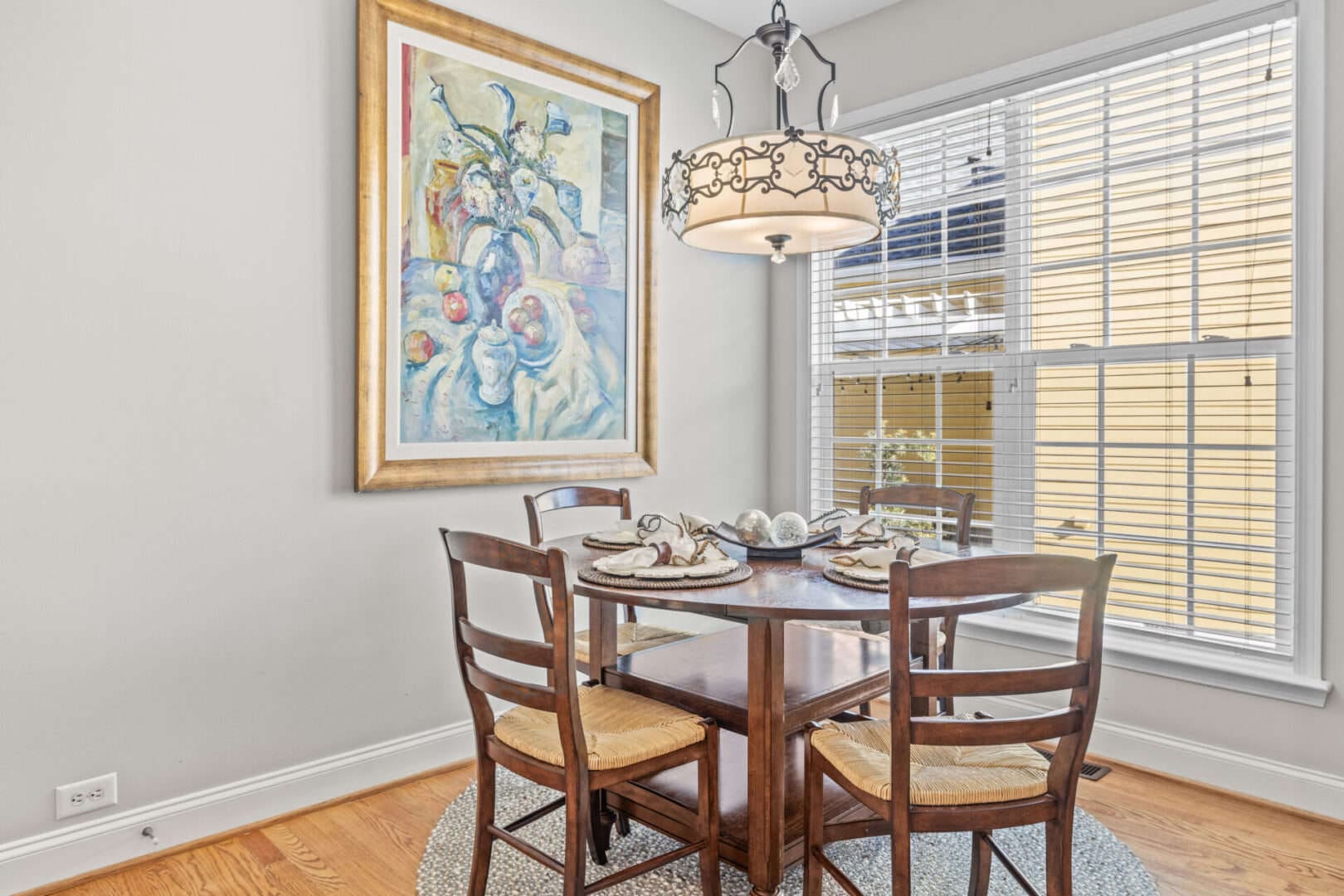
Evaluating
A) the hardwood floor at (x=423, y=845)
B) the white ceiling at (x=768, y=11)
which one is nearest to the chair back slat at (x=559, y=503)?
the hardwood floor at (x=423, y=845)

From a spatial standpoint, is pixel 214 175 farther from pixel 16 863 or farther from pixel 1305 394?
pixel 1305 394

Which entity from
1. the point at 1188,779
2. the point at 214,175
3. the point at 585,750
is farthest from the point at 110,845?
the point at 1188,779

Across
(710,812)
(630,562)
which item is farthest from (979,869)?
(630,562)

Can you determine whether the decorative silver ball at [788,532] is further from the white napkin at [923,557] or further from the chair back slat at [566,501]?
the chair back slat at [566,501]

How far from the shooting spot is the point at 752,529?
88.9 inches

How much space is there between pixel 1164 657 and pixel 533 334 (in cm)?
239

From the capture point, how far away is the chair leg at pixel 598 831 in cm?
215

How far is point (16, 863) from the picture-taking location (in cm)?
203

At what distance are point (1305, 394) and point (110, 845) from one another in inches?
140

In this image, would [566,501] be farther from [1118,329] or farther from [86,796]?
[1118,329]

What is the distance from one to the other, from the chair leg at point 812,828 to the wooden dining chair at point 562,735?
21 centimetres

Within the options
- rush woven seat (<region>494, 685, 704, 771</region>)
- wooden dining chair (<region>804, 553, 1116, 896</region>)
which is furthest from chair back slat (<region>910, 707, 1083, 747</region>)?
rush woven seat (<region>494, 685, 704, 771</region>)

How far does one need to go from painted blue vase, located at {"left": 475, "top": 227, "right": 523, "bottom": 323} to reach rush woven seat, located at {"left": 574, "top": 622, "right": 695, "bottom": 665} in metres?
1.13

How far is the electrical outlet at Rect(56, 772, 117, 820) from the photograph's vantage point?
2100 millimetres
